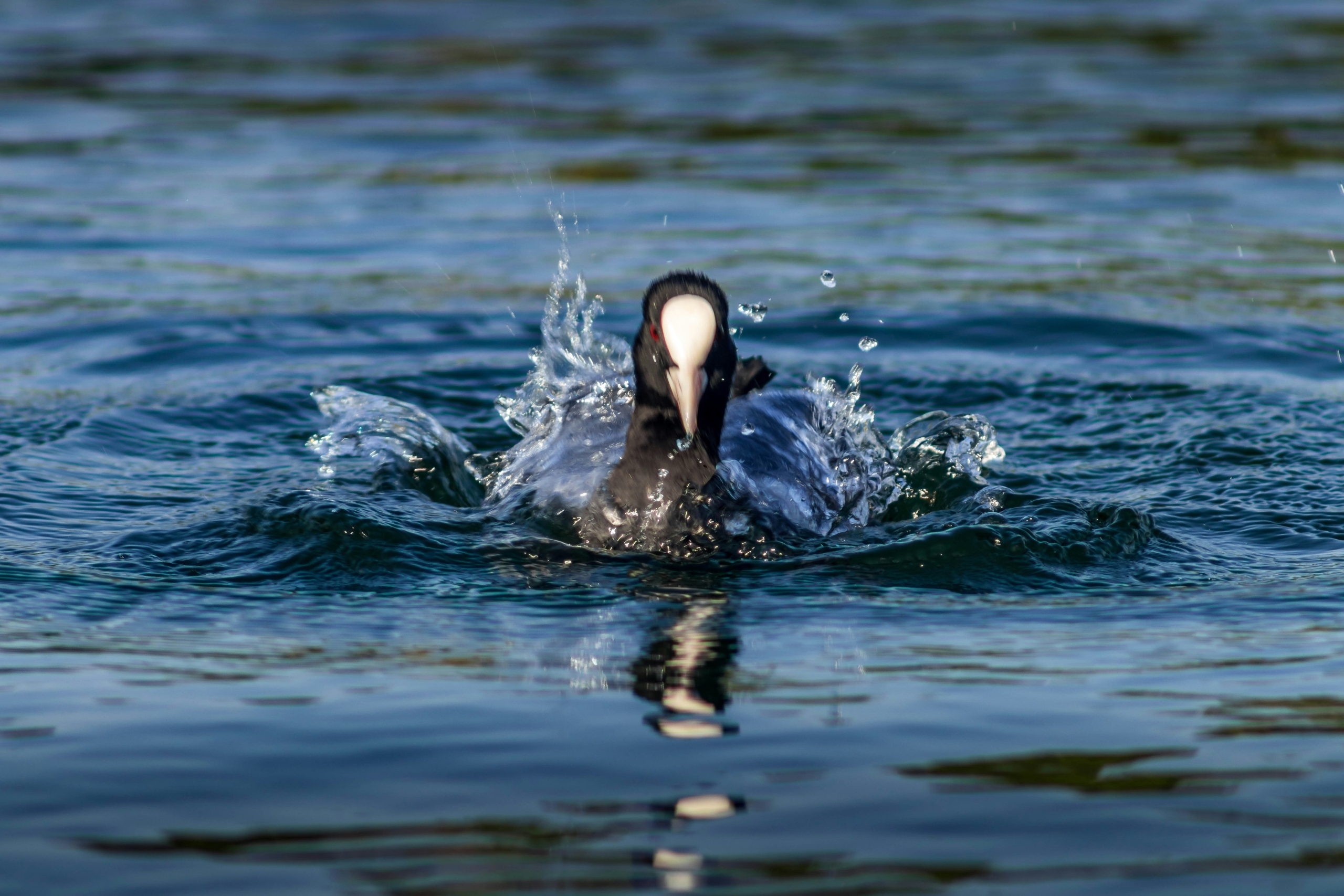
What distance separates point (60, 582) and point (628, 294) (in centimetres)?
454

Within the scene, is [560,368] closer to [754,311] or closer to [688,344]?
[754,311]

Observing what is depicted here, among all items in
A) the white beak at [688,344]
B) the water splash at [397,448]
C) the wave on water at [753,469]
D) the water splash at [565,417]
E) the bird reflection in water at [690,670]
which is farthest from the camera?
the water splash at [397,448]

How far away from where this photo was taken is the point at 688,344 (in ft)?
14.9

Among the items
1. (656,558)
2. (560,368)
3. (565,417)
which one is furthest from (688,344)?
(560,368)

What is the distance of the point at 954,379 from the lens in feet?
23.1

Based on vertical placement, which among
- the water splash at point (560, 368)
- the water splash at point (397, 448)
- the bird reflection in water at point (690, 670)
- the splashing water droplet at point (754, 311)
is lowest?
the bird reflection in water at point (690, 670)

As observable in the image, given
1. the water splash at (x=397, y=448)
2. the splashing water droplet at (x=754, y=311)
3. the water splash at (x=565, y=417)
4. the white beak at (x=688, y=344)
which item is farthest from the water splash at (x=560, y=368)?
the white beak at (x=688, y=344)

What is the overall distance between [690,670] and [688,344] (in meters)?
1.23

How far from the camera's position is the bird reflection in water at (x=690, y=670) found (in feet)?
10.6

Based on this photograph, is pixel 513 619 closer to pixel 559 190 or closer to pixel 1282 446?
pixel 1282 446

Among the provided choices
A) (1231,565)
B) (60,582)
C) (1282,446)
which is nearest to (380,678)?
(60,582)

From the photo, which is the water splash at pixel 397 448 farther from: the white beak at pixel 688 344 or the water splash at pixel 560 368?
the white beak at pixel 688 344

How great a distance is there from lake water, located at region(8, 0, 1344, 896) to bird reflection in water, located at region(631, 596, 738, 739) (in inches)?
0.6

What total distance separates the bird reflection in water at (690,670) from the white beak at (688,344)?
23.6 inches
